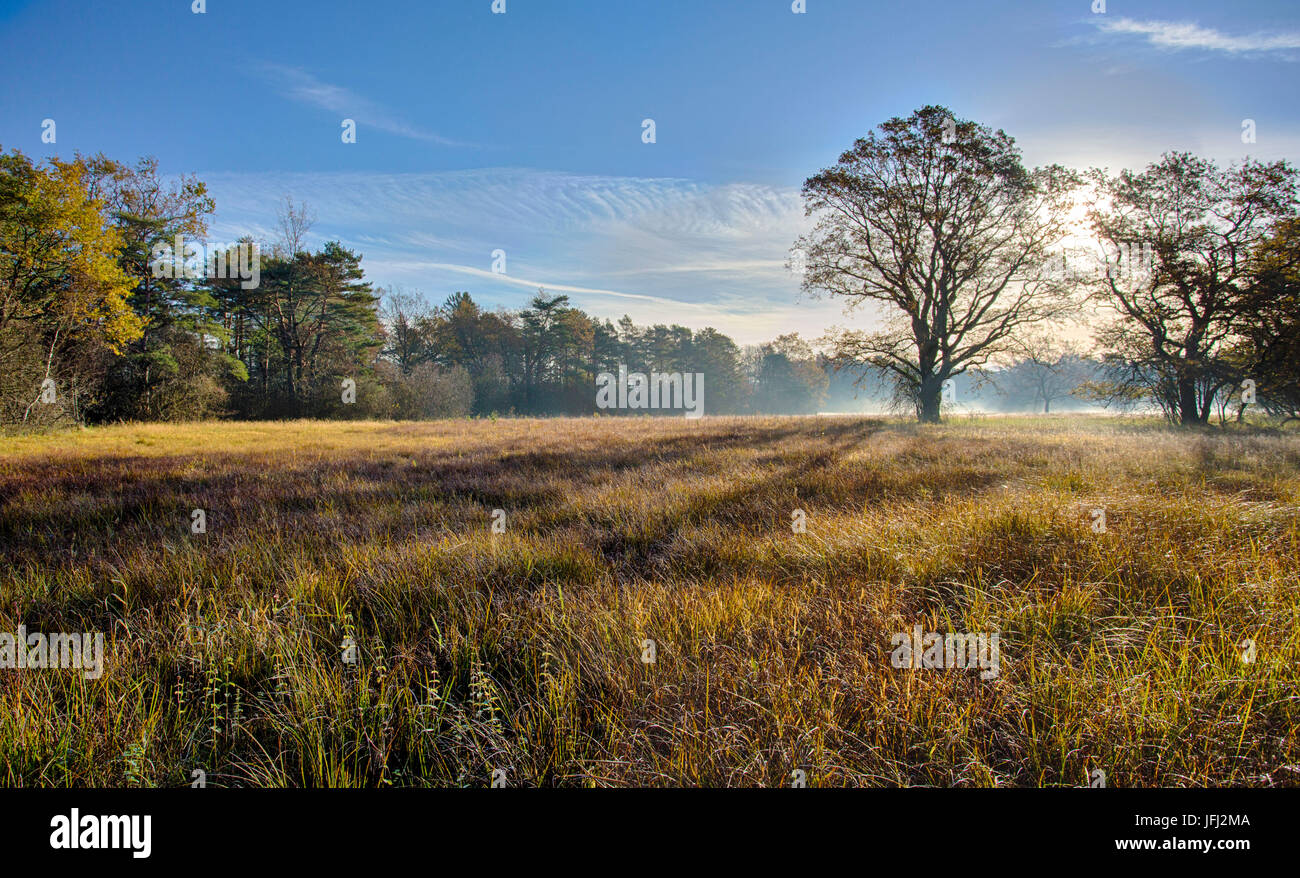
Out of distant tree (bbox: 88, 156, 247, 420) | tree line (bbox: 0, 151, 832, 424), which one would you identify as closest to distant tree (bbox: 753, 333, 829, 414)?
tree line (bbox: 0, 151, 832, 424)

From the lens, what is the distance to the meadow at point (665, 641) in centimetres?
152

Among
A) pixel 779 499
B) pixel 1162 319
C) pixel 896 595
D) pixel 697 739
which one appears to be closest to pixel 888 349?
pixel 1162 319

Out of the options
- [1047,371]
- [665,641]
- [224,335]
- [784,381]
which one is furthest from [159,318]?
[1047,371]

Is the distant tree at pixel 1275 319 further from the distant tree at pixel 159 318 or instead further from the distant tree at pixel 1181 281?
the distant tree at pixel 159 318

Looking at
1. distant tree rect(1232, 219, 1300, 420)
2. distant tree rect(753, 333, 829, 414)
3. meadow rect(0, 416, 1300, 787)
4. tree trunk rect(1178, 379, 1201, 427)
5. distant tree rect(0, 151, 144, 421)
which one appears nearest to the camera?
Result: meadow rect(0, 416, 1300, 787)

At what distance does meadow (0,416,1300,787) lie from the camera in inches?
59.8

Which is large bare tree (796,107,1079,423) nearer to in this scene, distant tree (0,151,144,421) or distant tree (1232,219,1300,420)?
distant tree (1232,219,1300,420)

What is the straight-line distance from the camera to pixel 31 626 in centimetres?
262

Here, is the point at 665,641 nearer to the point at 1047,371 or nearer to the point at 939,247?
the point at 939,247

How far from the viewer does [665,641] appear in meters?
2.15

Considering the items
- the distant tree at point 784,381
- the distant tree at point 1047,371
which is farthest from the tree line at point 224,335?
the distant tree at point 784,381

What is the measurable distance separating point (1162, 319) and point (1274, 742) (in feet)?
87.8

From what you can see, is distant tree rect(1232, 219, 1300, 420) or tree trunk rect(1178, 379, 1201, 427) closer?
distant tree rect(1232, 219, 1300, 420)
